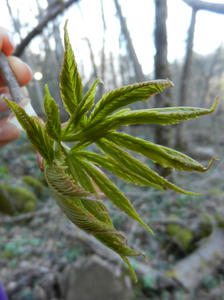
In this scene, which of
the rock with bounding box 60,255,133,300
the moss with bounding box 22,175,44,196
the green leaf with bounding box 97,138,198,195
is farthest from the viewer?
the moss with bounding box 22,175,44,196

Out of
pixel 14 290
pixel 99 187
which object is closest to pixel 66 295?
pixel 14 290

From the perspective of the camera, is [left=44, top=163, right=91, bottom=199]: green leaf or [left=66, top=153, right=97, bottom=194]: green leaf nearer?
[left=44, top=163, right=91, bottom=199]: green leaf

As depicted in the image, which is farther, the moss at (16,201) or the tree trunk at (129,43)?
the moss at (16,201)

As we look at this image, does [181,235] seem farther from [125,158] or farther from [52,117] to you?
[52,117]

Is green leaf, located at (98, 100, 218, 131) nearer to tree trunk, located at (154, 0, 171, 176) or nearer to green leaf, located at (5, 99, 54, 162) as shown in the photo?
green leaf, located at (5, 99, 54, 162)

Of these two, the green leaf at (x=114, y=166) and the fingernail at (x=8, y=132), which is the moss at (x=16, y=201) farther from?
the green leaf at (x=114, y=166)

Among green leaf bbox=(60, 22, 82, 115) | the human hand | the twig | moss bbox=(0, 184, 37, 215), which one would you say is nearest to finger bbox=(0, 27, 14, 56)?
the human hand

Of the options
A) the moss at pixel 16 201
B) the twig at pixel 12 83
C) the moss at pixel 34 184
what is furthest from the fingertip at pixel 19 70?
the moss at pixel 34 184

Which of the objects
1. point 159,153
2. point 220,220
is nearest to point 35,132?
point 159,153
